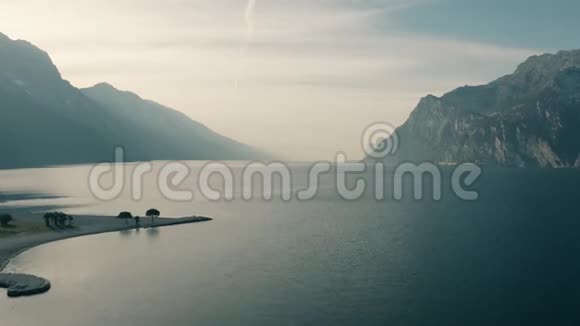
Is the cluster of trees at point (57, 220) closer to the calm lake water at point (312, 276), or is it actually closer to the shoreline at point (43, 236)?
the shoreline at point (43, 236)

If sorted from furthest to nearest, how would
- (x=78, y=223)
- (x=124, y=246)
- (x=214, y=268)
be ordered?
(x=78, y=223)
(x=124, y=246)
(x=214, y=268)

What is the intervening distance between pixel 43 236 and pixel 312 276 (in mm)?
87507

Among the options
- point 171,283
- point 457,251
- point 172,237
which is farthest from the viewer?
point 172,237

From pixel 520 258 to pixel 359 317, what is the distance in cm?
5679

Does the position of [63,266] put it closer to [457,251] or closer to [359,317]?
[359,317]

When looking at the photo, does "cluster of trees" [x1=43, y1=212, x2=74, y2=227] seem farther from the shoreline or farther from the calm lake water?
the calm lake water

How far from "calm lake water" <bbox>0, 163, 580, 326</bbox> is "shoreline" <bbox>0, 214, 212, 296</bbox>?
344 centimetres

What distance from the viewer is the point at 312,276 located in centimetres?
10300

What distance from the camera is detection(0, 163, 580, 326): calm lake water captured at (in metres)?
79.7

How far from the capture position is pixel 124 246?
14075cm

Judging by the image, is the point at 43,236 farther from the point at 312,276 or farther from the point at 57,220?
the point at 312,276

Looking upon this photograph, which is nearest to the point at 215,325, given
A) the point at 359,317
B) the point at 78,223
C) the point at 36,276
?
the point at 359,317

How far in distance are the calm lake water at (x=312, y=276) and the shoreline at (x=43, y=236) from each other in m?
3.44

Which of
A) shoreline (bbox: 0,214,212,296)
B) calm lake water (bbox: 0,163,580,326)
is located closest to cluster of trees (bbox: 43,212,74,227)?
shoreline (bbox: 0,214,212,296)
